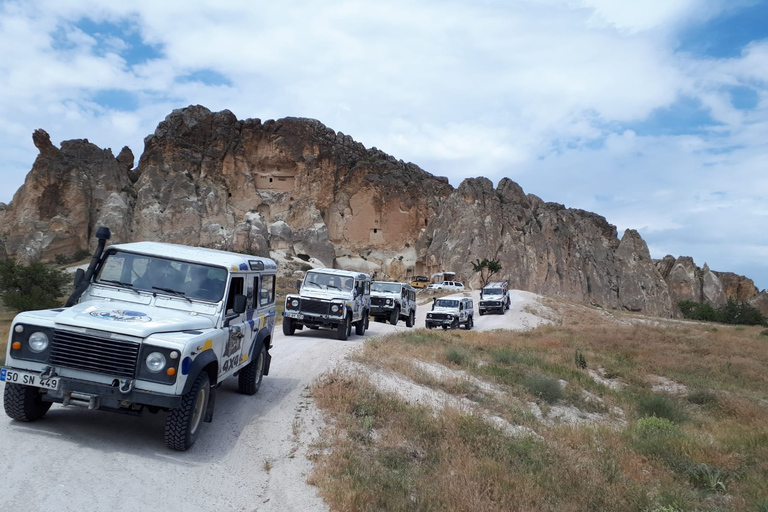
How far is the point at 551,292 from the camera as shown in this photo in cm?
8138

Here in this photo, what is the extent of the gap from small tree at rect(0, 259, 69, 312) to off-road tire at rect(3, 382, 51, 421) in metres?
26.8

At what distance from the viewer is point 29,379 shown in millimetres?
5844

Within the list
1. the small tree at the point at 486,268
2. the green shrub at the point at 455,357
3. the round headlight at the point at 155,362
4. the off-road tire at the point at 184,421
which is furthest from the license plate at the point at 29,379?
the small tree at the point at 486,268

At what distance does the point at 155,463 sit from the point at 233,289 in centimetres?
257

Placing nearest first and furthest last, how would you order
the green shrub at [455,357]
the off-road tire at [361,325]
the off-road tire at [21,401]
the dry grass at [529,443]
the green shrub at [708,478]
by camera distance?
the dry grass at [529,443] → the off-road tire at [21,401] → the green shrub at [708,478] → the green shrub at [455,357] → the off-road tire at [361,325]

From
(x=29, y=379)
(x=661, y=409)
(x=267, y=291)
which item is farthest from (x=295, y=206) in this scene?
(x=29, y=379)

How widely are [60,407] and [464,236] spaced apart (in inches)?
2704

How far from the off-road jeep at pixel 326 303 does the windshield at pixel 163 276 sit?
31.7 ft

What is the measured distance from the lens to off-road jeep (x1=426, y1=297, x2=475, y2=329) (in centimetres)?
2833

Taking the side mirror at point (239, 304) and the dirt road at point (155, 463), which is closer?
the dirt road at point (155, 463)

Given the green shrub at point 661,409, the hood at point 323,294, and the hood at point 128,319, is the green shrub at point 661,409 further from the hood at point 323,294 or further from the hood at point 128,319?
the hood at point 323,294

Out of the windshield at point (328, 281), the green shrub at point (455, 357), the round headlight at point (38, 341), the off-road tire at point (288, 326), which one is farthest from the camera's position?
the windshield at point (328, 281)

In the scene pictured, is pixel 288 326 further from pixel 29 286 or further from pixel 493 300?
pixel 493 300

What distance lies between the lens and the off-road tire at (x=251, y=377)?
8961mm
